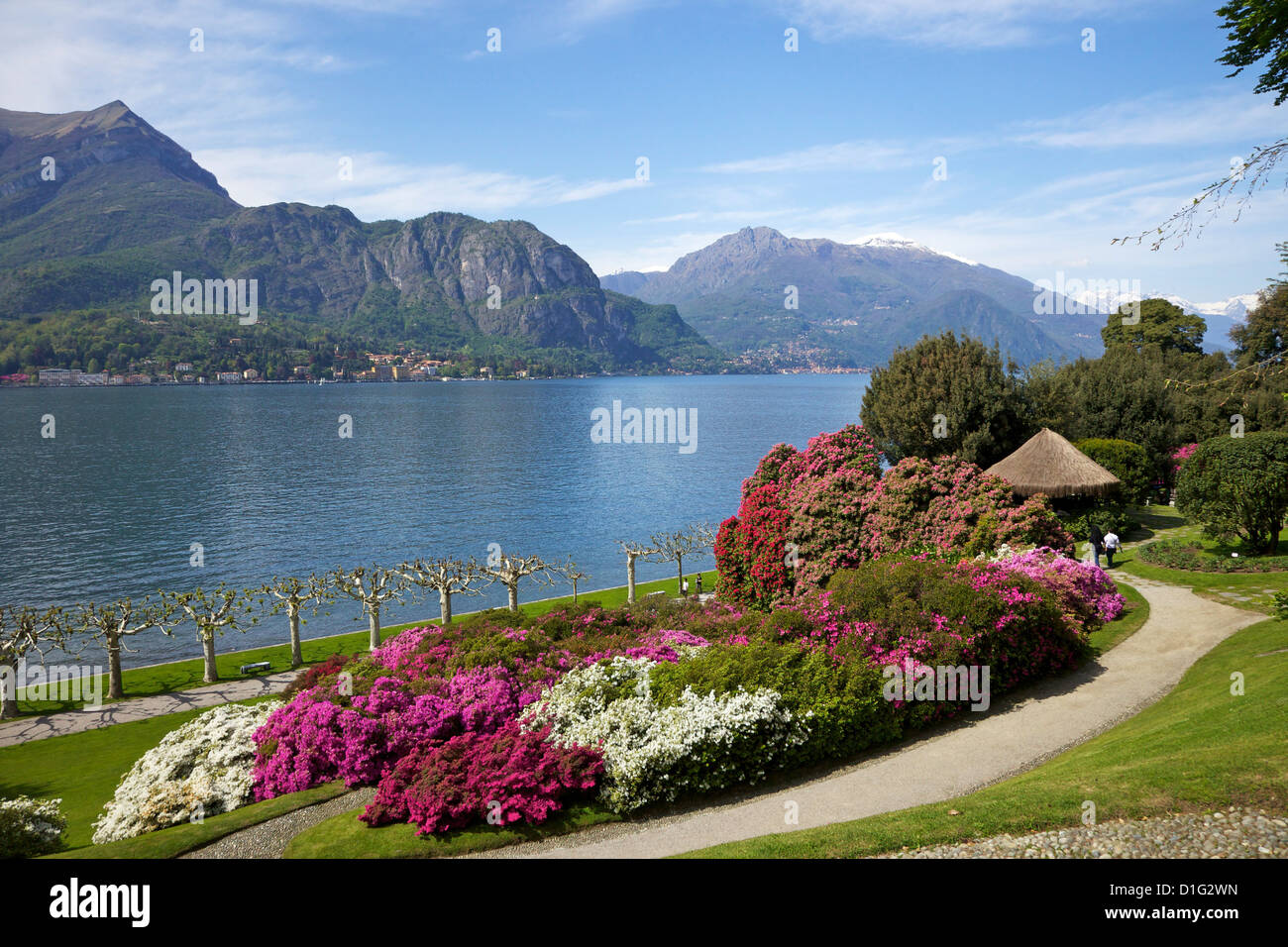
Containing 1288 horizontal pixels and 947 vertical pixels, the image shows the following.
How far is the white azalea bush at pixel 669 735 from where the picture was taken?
12641 millimetres

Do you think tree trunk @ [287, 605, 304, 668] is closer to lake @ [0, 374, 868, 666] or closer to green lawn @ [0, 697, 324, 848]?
green lawn @ [0, 697, 324, 848]

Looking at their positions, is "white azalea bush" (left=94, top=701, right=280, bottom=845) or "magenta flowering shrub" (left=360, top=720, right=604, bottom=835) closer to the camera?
"magenta flowering shrub" (left=360, top=720, right=604, bottom=835)

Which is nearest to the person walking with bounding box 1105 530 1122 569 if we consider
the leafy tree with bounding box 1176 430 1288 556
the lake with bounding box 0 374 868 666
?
the leafy tree with bounding box 1176 430 1288 556

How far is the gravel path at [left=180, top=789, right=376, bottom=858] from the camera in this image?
12000 mm

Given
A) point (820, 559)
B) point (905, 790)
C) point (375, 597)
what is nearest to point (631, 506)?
point (375, 597)

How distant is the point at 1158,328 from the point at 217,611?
77.4m

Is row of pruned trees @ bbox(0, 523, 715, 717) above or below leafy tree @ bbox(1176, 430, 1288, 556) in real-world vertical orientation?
below

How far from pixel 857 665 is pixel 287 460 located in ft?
296

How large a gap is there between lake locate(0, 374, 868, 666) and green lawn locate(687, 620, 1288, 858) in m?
34.2

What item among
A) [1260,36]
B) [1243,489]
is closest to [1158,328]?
[1243,489]

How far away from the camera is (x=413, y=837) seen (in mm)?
11727

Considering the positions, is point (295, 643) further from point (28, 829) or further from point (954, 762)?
point (954, 762)
